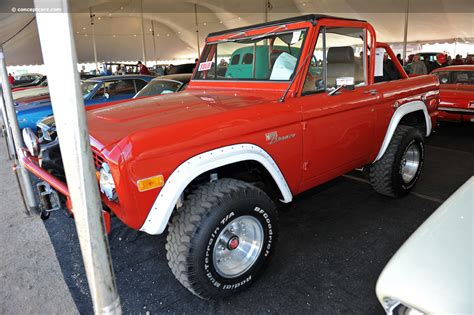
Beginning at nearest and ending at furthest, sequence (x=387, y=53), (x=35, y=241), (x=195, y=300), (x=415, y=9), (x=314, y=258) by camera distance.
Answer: (x=195, y=300) → (x=314, y=258) → (x=35, y=241) → (x=387, y=53) → (x=415, y=9)

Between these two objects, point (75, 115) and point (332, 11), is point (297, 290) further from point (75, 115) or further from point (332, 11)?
point (332, 11)

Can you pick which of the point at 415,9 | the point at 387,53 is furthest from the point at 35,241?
the point at 415,9

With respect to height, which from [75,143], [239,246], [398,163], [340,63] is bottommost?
[239,246]

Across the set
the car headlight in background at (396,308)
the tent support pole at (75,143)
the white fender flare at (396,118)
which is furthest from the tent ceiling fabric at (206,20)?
the car headlight in background at (396,308)

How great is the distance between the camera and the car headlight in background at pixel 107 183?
207 cm

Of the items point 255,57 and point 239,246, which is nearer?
point 239,246

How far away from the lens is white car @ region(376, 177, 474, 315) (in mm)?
1195

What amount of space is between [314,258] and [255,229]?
73 centimetres

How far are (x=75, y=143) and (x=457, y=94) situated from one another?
816cm

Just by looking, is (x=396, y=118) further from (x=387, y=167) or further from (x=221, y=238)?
(x=221, y=238)

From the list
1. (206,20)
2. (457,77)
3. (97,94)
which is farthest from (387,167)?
(206,20)

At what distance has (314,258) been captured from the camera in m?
2.94

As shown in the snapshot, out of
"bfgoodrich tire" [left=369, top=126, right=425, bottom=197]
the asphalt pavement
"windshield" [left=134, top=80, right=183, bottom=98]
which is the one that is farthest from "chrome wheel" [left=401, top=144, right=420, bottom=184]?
"windshield" [left=134, top=80, right=183, bottom=98]

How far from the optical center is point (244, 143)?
2.33 meters
